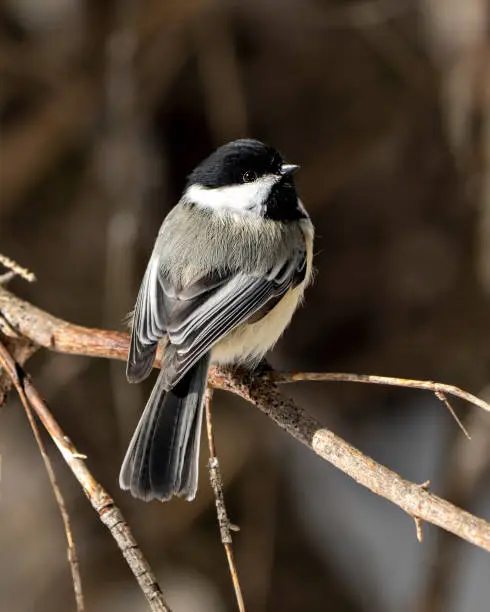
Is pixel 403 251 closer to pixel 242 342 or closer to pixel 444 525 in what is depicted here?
pixel 242 342

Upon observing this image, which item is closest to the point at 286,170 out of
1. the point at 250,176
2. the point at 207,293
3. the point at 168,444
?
the point at 250,176

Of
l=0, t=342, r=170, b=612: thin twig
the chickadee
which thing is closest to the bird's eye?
the chickadee

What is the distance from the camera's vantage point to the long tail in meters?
1.37

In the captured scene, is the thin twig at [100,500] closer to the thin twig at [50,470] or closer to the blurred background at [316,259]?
the thin twig at [50,470]

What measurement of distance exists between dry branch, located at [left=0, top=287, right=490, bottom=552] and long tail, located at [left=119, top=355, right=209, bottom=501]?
0.08 metres

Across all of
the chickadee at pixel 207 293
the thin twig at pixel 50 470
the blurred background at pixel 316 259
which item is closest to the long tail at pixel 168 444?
the chickadee at pixel 207 293

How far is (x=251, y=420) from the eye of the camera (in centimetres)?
263

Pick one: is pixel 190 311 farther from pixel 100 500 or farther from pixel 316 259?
pixel 316 259

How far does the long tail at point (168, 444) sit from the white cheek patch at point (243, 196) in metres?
0.37

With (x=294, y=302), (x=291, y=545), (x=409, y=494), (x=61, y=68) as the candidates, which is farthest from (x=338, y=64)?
(x=409, y=494)

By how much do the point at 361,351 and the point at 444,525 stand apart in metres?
1.89

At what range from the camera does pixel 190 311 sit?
1.53 metres

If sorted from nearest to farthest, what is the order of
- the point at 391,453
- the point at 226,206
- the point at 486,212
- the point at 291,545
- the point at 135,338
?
A: the point at 135,338 < the point at 226,206 < the point at 486,212 < the point at 291,545 < the point at 391,453

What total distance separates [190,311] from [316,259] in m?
1.44
